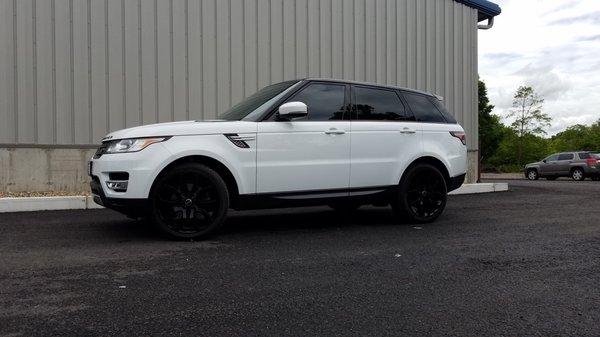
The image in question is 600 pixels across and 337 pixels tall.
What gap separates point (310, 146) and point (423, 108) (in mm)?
1966

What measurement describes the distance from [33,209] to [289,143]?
15.2 feet

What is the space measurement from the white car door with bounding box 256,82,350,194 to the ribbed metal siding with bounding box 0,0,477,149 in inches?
188

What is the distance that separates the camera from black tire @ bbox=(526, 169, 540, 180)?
26.1 m

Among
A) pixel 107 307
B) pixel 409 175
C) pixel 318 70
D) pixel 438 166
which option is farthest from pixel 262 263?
pixel 318 70

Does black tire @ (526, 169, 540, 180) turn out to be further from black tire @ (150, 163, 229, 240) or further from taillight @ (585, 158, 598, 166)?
black tire @ (150, 163, 229, 240)

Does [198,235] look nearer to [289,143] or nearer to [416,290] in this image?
[289,143]

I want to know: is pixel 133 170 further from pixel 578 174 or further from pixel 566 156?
pixel 566 156

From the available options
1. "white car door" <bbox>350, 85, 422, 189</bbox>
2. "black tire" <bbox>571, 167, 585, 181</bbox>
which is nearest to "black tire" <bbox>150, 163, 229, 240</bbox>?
"white car door" <bbox>350, 85, 422, 189</bbox>

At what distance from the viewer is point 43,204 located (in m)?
7.57

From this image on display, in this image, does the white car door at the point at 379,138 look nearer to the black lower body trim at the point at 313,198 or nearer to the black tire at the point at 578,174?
the black lower body trim at the point at 313,198

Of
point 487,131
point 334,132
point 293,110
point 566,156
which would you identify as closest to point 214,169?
point 293,110

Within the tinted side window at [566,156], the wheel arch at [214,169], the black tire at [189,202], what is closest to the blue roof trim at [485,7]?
the wheel arch at [214,169]

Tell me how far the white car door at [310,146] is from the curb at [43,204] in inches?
155

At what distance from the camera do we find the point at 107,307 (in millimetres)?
3004
